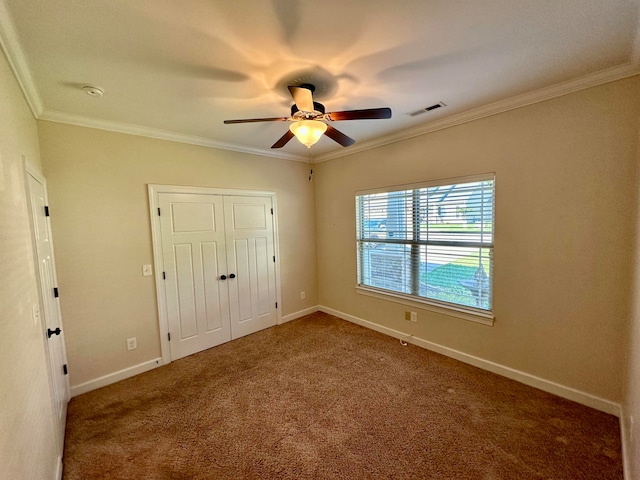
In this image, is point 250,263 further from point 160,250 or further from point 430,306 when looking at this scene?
point 430,306

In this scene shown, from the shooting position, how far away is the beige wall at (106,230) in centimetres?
244

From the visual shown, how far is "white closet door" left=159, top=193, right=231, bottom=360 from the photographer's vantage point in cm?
306

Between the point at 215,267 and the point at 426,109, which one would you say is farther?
the point at 215,267

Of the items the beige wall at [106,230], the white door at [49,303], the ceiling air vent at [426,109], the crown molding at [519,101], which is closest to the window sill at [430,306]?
the crown molding at [519,101]

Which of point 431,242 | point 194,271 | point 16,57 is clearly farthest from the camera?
point 194,271

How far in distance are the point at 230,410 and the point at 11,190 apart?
81.9 inches

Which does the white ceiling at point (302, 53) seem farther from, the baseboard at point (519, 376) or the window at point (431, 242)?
the baseboard at point (519, 376)

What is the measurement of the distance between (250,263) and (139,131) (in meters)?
1.97

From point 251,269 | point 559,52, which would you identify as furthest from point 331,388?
point 559,52

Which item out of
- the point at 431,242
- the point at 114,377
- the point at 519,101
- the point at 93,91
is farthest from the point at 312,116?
the point at 114,377

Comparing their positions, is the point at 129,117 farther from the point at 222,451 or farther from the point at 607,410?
the point at 607,410

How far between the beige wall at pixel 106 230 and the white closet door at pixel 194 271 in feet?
0.59

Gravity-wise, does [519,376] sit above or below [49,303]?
below

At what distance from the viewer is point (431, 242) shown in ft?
10.1
